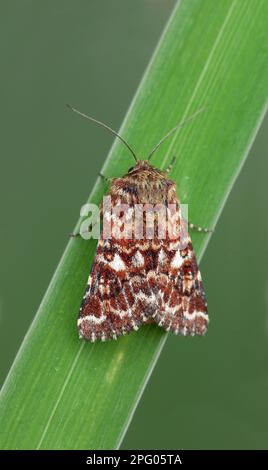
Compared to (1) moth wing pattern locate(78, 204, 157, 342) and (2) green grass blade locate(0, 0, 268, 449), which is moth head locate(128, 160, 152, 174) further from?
(1) moth wing pattern locate(78, 204, 157, 342)

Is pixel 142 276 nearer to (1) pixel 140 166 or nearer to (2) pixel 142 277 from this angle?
(2) pixel 142 277

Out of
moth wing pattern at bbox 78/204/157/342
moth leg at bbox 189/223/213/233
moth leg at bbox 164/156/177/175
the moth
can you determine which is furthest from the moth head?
moth leg at bbox 189/223/213/233

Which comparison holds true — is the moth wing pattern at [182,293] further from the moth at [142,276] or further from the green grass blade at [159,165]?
the green grass blade at [159,165]

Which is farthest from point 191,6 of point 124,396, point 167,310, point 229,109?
point 124,396

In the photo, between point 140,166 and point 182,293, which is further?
point 182,293

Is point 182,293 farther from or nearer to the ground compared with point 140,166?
nearer to the ground

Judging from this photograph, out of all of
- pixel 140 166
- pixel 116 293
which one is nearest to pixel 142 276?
pixel 116 293
